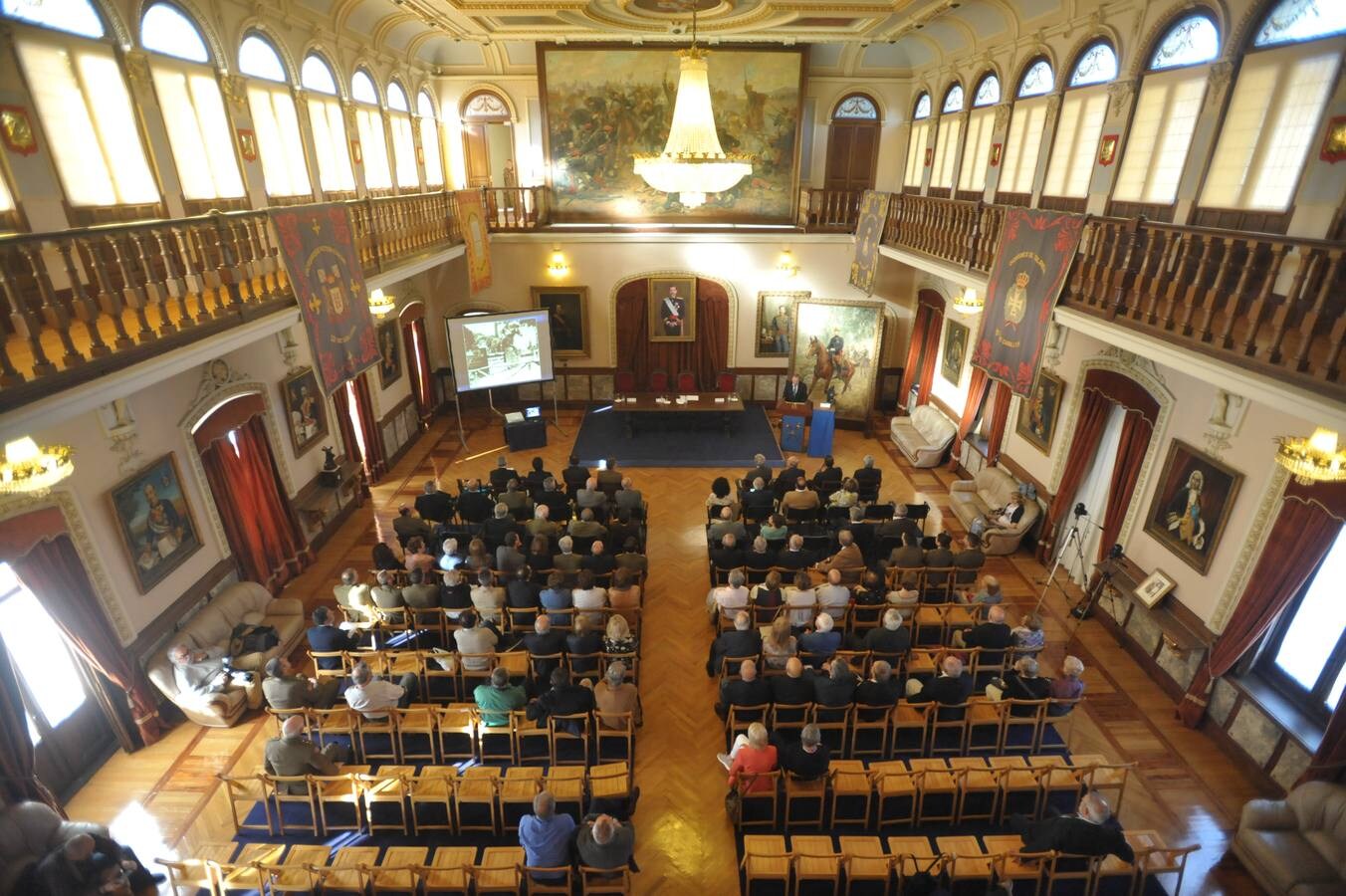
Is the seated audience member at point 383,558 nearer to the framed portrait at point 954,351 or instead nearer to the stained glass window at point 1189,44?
the framed portrait at point 954,351

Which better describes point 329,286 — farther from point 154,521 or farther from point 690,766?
point 690,766

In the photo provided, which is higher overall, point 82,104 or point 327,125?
point 327,125

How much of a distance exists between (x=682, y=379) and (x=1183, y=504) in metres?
10.0

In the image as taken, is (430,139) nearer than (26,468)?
No

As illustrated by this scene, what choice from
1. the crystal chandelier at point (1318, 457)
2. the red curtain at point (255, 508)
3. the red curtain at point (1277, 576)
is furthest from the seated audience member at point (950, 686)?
the red curtain at point (255, 508)

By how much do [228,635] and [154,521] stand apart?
151cm

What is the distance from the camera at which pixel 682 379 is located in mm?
15414

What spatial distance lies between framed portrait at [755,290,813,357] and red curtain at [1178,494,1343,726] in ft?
32.9

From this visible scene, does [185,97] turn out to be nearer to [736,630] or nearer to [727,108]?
[736,630]

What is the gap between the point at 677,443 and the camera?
544 inches

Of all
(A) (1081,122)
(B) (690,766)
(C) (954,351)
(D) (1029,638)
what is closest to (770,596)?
(B) (690,766)

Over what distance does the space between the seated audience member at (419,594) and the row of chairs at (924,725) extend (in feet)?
11.6

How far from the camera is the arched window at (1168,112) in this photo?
23.2 ft

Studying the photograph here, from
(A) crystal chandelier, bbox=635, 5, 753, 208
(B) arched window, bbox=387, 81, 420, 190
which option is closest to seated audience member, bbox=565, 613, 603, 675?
(A) crystal chandelier, bbox=635, 5, 753, 208
